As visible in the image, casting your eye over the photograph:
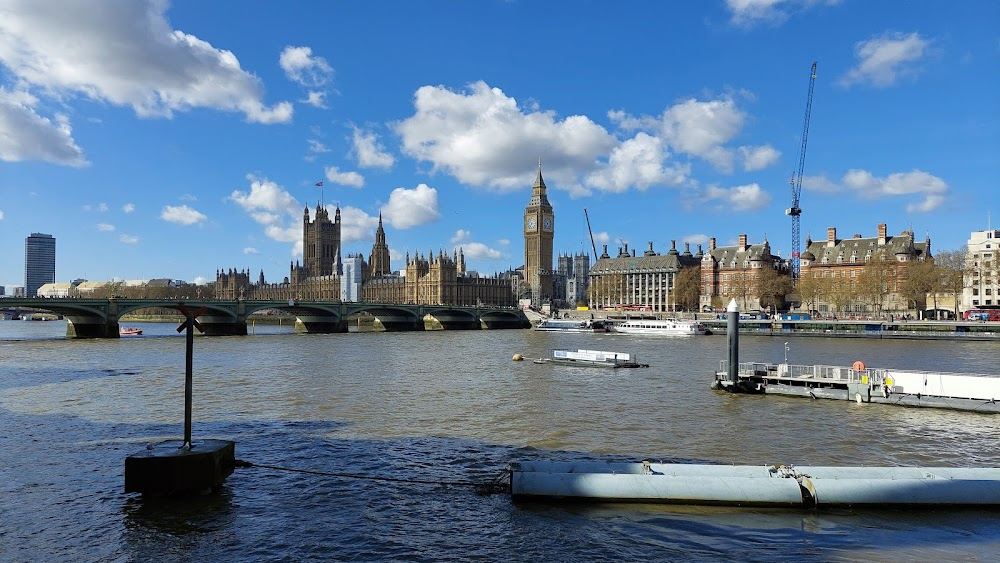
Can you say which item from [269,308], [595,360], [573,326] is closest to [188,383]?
[595,360]

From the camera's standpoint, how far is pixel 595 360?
54812 millimetres

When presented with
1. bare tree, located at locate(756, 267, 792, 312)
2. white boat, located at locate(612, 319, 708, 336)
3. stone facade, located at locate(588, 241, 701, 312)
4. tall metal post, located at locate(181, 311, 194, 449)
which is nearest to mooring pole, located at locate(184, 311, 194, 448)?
tall metal post, located at locate(181, 311, 194, 449)

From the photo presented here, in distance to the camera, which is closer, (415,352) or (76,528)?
(76,528)

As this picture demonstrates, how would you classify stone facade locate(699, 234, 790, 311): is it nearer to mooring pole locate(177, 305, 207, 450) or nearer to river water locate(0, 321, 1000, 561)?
river water locate(0, 321, 1000, 561)

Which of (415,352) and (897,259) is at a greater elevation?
(897,259)

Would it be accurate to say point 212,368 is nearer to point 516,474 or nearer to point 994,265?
point 516,474

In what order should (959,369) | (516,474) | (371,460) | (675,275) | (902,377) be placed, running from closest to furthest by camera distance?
1. (516,474)
2. (371,460)
3. (902,377)
4. (959,369)
5. (675,275)

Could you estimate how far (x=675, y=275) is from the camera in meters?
176

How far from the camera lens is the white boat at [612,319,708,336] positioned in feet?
346

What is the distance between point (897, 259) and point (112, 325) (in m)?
131

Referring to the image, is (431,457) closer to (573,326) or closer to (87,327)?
(87,327)

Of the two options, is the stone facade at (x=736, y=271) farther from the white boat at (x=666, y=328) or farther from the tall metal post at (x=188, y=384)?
the tall metal post at (x=188, y=384)

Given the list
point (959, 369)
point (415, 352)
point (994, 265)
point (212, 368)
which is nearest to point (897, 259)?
point (994, 265)

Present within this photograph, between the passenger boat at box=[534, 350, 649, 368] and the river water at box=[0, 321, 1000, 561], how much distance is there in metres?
5.53
